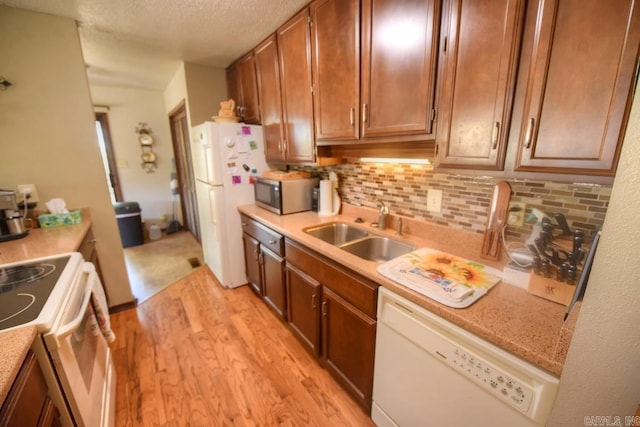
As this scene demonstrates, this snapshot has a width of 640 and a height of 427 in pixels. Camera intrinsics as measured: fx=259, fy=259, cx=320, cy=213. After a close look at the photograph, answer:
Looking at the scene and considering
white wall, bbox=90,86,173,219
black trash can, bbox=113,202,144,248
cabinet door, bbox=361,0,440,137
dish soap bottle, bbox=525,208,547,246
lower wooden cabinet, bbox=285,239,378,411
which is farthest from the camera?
white wall, bbox=90,86,173,219

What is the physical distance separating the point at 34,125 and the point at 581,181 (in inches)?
121

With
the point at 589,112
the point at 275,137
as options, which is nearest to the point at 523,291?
the point at 589,112

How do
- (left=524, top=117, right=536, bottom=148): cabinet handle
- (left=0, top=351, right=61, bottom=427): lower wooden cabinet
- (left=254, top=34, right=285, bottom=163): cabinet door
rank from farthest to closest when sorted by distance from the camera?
(left=254, top=34, right=285, bottom=163): cabinet door, (left=524, top=117, right=536, bottom=148): cabinet handle, (left=0, top=351, right=61, bottom=427): lower wooden cabinet

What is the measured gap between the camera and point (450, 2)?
101cm

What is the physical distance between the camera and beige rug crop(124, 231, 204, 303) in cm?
278

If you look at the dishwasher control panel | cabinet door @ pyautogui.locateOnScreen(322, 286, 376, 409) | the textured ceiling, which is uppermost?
the textured ceiling

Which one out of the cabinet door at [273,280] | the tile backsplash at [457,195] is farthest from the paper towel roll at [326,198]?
the cabinet door at [273,280]

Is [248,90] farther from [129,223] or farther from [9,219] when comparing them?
[129,223]

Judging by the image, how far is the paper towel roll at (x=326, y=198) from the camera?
208 cm

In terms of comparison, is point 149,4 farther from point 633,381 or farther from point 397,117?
point 633,381

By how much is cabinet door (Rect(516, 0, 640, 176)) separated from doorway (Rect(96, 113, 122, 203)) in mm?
4823

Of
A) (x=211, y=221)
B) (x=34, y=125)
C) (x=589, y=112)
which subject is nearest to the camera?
(x=589, y=112)

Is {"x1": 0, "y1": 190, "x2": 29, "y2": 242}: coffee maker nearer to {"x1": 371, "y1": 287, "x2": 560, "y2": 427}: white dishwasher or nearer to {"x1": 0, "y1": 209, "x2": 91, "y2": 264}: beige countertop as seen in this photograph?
{"x1": 0, "y1": 209, "x2": 91, "y2": 264}: beige countertop

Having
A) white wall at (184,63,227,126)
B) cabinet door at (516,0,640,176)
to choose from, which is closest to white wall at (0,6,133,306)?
white wall at (184,63,227,126)
